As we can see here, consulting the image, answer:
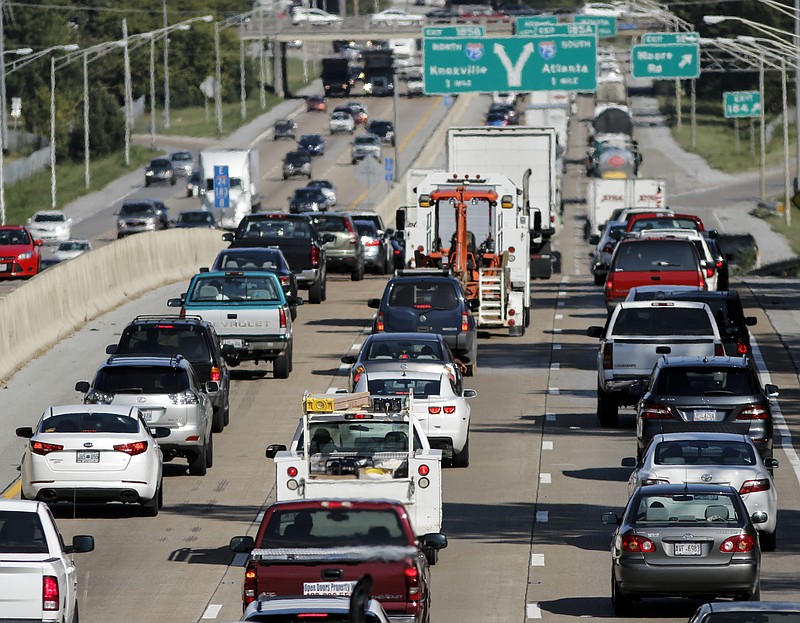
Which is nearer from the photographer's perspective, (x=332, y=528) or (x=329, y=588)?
(x=329, y=588)

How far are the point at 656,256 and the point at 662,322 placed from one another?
27.0 feet

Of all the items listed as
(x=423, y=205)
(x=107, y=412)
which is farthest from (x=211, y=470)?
(x=423, y=205)

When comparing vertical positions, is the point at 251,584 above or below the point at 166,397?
A: above

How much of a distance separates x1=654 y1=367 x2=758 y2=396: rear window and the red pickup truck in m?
10.5

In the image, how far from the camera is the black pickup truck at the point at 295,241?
44781 mm

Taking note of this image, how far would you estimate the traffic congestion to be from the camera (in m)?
16.7

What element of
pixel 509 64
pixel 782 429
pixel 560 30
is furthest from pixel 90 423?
pixel 560 30

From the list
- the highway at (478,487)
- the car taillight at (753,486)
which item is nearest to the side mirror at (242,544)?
the highway at (478,487)

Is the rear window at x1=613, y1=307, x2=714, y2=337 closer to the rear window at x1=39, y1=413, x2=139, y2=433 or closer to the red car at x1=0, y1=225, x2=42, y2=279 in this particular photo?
the rear window at x1=39, y1=413, x2=139, y2=433

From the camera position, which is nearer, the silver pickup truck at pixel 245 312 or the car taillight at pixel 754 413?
the car taillight at pixel 754 413

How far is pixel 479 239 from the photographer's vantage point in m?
41.4

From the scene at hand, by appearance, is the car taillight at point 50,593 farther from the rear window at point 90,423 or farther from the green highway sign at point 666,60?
the green highway sign at point 666,60

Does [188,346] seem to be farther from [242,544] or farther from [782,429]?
[242,544]

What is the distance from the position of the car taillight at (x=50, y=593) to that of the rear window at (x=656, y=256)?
24.5m
